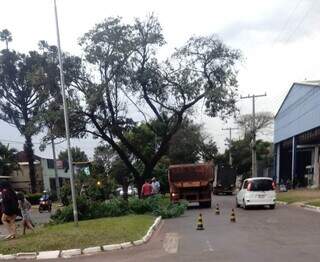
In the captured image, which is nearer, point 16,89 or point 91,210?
point 91,210

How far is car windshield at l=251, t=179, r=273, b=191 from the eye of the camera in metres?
31.0

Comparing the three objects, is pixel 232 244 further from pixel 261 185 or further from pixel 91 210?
pixel 261 185

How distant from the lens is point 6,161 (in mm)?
66812

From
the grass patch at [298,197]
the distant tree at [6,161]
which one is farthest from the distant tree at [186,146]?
the grass patch at [298,197]

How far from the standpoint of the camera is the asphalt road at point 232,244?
12.7 metres

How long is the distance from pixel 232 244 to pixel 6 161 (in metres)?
55.2

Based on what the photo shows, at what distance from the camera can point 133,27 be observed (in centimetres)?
3791

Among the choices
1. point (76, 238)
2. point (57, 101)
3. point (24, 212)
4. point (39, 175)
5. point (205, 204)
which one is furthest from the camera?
point (39, 175)

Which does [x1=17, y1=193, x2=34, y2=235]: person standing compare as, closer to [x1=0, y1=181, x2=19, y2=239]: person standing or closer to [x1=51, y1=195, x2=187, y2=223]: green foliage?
[x1=0, y1=181, x2=19, y2=239]: person standing

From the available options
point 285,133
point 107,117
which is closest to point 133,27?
point 107,117

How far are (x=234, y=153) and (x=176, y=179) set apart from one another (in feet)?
238

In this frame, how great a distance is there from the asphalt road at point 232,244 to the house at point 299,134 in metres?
37.2

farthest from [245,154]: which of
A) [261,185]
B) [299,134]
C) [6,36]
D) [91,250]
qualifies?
[91,250]

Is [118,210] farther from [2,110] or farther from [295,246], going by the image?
[2,110]
